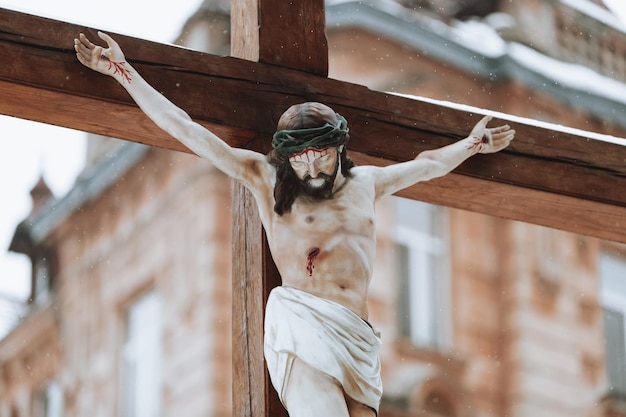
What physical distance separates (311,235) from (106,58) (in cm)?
61

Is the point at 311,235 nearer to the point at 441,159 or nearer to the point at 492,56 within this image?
the point at 441,159

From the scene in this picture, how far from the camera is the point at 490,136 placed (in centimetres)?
584

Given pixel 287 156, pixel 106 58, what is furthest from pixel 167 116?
pixel 287 156

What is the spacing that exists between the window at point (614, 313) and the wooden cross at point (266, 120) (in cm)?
738

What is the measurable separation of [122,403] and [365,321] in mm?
8409

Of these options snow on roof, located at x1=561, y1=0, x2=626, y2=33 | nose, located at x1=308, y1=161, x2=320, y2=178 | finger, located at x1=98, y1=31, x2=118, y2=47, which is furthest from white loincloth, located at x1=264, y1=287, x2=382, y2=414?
snow on roof, located at x1=561, y1=0, x2=626, y2=33

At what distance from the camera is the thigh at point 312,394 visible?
5.16 meters

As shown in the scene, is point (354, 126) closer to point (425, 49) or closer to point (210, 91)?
point (210, 91)

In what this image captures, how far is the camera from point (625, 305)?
45.6 feet

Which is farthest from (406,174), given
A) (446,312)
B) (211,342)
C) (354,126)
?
(446,312)

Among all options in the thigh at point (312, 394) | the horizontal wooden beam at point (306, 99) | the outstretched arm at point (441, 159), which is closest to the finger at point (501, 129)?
the outstretched arm at point (441, 159)

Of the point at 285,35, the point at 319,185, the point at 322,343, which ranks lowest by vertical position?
the point at 322,343

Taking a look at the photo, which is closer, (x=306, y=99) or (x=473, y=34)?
(x=306, y=99)

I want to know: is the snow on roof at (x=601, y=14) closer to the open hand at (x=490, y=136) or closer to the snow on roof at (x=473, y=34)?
the snow on roof at (x=473, y=34)
